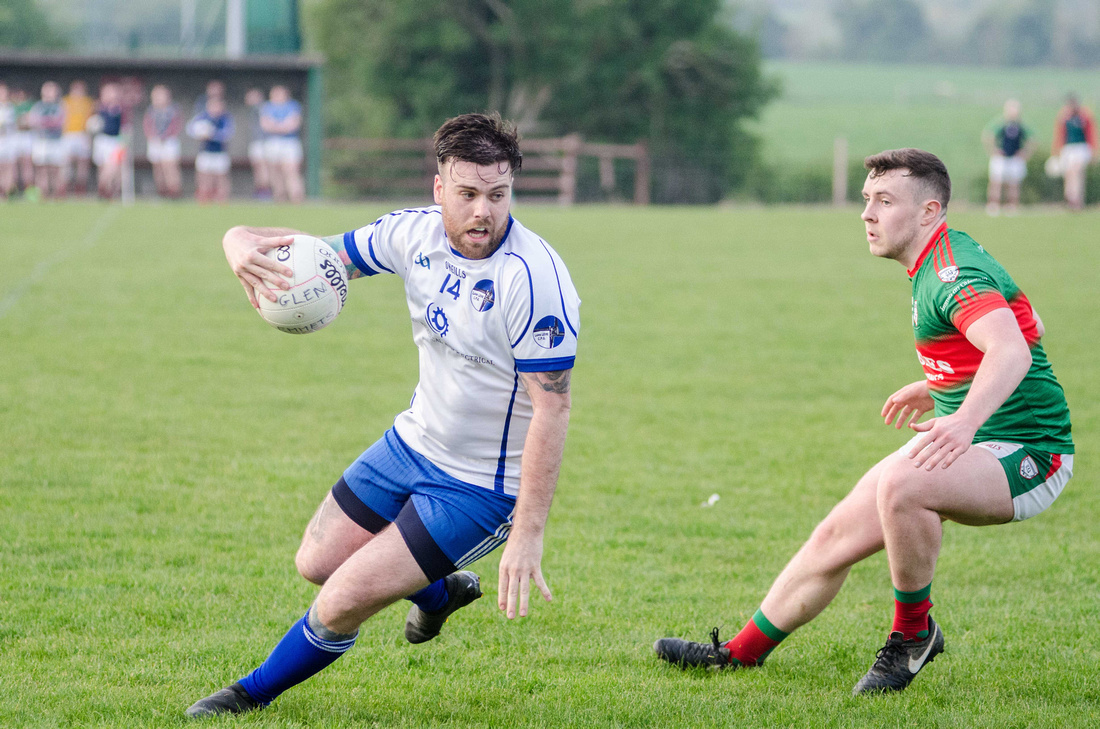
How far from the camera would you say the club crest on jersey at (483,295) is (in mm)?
4098

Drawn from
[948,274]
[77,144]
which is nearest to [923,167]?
[948,274]

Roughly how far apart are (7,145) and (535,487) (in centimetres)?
3013

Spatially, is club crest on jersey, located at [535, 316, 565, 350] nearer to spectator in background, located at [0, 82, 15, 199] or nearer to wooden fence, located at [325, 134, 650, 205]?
spectator in background, located at [0, 82, 15, 199]

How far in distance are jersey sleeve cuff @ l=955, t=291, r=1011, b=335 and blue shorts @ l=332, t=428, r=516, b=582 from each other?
1.69m

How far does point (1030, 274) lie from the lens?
Answer: 679 inches

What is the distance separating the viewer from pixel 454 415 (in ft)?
13.8

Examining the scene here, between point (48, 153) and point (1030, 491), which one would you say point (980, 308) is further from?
point (48, 153)

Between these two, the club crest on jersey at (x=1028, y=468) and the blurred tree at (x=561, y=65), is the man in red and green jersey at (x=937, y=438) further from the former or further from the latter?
the blurred tree at (x=561, y=65)

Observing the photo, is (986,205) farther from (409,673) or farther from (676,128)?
(409,673)

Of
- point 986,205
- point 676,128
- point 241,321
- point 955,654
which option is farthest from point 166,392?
point 676,128

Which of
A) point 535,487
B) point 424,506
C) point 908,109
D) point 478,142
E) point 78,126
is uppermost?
point 908,109

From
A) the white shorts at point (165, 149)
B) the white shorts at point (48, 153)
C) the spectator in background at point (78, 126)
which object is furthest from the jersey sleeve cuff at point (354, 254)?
the spectator in background at point (78, 126)

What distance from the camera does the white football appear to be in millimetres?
4328

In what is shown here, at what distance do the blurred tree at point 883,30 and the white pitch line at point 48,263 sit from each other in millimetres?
112841
